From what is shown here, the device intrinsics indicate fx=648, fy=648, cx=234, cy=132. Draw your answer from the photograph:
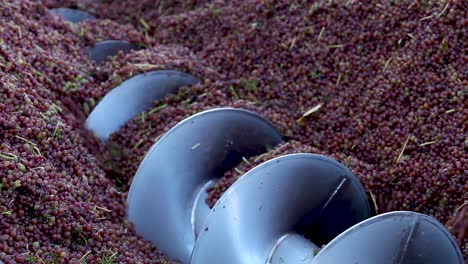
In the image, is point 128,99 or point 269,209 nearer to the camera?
point 269,209

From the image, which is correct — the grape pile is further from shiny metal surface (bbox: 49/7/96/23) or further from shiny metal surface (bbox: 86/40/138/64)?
shiny metal surface (bbox: 49/7/96/23)

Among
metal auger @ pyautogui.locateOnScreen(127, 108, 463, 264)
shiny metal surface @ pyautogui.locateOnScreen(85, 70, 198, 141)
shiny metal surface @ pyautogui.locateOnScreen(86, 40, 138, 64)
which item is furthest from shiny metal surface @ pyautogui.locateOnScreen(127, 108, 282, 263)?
shiny metal surface @ pyautogui.locateOnScreen(86, 40, 138, 64)

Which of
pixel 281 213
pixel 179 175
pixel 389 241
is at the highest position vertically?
pixel 389 241

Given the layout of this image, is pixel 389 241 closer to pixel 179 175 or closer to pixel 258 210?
pixel 258 210

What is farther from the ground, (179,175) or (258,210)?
(258,210)

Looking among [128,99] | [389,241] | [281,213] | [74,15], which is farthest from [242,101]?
[74,15]

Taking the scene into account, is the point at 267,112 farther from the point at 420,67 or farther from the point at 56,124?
the point at 56,124
